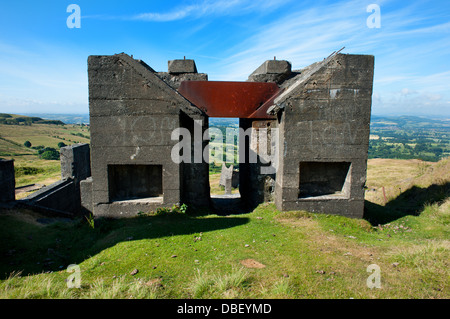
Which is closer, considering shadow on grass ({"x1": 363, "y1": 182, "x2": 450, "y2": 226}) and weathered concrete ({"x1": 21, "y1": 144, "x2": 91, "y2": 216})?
shadow on grass ({"x1": 363, "y1": 182, "x2": 450, "y2": 226})

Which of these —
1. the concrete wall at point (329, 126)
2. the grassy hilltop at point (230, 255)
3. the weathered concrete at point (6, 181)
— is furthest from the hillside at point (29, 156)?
the concrete wall at point (329, 126)

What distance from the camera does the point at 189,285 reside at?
3766 mm

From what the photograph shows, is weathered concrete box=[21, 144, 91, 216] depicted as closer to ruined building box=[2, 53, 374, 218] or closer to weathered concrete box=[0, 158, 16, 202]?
weathered concrete box=[0, 158, 16, 202]

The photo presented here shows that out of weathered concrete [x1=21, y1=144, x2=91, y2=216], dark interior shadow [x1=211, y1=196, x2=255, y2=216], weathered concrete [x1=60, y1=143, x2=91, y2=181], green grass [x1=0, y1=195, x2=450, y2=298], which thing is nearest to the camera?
green grass [x1=0, y1=195, x2=450, y2=298]

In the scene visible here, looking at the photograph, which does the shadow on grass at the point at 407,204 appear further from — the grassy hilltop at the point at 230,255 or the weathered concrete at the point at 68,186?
the weathered concrete at the point at 68,186

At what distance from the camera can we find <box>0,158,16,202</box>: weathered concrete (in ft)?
29.9

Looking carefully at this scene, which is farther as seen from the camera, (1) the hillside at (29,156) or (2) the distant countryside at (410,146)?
(2) the distant countryside at (410,146)

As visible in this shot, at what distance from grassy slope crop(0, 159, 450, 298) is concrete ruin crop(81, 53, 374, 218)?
722 mm

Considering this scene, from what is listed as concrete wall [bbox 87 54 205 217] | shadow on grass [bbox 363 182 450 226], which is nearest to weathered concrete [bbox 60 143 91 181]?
concrete wall [bbox 87 54 205 217]

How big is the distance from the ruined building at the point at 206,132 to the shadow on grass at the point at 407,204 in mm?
1159

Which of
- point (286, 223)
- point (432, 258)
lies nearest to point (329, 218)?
point (286, 223)

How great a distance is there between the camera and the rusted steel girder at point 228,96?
7.69m
